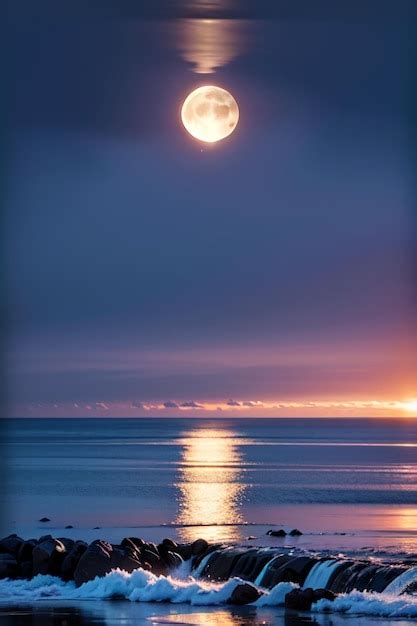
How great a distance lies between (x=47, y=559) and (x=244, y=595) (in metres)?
7.14

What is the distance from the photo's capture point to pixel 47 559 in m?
36.5

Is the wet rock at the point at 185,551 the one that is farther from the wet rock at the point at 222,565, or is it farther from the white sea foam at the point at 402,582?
the white sea foam at the point at 402,582

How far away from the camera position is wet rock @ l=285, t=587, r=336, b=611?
31141 millimetres

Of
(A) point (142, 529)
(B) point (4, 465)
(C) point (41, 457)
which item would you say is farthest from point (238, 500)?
(C) point (41, 457)

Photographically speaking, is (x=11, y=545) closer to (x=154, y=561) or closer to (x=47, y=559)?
(x=47, y=559)

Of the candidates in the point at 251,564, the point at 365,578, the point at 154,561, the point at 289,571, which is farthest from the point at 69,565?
the point at 365,578

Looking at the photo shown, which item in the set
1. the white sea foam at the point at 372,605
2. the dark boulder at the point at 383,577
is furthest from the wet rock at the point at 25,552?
the dark boulder at the point at 383,577

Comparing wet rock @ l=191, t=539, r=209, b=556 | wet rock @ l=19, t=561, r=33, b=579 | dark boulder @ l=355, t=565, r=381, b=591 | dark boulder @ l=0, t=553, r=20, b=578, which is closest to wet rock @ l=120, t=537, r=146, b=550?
wet rock @ l=191, t=539, r=209, b=556

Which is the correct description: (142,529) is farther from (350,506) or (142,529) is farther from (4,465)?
(4,465)

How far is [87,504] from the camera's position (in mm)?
76438

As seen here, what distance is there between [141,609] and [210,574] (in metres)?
4.92

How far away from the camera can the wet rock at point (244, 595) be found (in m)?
32.1

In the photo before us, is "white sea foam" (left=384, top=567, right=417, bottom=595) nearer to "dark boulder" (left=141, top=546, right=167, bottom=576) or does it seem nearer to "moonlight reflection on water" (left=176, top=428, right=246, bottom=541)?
"dark boulder" (left=141, top=546, right=167, bottom=576)

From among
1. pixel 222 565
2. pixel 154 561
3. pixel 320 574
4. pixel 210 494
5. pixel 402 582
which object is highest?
pixel 210 494
